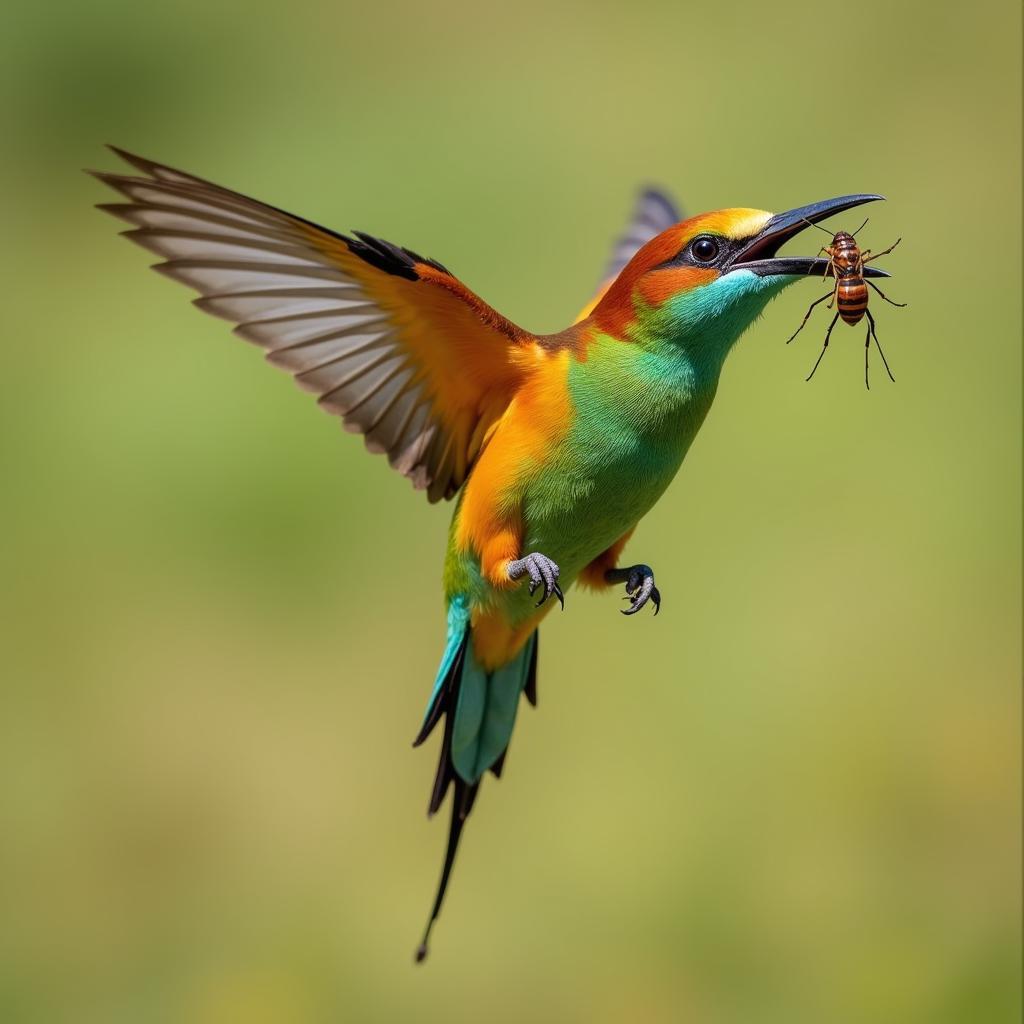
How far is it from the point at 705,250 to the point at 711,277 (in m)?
0.05

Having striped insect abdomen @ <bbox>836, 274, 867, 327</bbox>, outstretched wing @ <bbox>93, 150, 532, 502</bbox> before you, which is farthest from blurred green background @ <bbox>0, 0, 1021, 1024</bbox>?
striped insect abdomen @ <bbox>836, 274, 867, 327</bbox>

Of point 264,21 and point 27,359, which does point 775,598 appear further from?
point 264,21

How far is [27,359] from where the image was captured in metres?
6.52

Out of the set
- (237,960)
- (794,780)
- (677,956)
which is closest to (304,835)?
(237,960)

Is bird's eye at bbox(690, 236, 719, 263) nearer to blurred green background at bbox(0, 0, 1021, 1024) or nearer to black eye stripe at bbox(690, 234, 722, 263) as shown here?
black eye stripe at bbox(690, 234, 722, 263)

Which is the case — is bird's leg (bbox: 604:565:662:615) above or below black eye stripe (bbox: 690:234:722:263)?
below

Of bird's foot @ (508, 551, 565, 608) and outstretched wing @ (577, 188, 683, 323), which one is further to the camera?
outstretched wing @ (577, 188, 683, 323)

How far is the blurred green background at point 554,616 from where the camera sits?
15.5 ft

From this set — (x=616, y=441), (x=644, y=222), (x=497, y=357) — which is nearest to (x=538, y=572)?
(x=616, y=441)

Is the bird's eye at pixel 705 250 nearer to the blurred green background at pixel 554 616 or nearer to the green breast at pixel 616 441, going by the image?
the green breast at pixel 616 441

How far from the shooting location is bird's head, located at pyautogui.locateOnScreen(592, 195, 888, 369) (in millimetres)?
2084

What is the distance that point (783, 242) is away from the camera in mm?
2102

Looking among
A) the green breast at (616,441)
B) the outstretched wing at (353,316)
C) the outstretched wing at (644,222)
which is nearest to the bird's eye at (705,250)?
the green breast at (616,441)

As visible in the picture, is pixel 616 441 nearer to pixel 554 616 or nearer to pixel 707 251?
pixel 707 251
